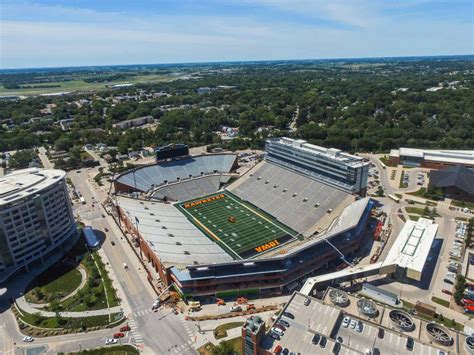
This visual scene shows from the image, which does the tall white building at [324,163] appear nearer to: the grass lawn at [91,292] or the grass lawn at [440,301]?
the grass lawn at [440,301]

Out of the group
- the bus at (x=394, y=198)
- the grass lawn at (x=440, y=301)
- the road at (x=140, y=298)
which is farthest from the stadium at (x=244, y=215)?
the grass lawn at (x=440, y=301)

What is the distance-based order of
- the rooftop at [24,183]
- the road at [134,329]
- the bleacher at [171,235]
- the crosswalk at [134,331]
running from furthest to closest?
the rooftop at [24,183] < the bleacher at [171,235] < the crosswalk at [134,331] < the road at [134,329]

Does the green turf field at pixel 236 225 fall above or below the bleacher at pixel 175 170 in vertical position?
below

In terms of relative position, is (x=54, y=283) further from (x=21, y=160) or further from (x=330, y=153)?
(x=21, y=160)

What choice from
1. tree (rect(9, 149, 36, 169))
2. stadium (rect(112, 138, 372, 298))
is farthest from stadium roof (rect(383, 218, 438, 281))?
tree (rect(9, 149, 36, 169))

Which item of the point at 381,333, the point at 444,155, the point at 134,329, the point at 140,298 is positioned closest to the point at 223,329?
the point at 134,329

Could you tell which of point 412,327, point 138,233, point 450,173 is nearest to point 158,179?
point 138,233
